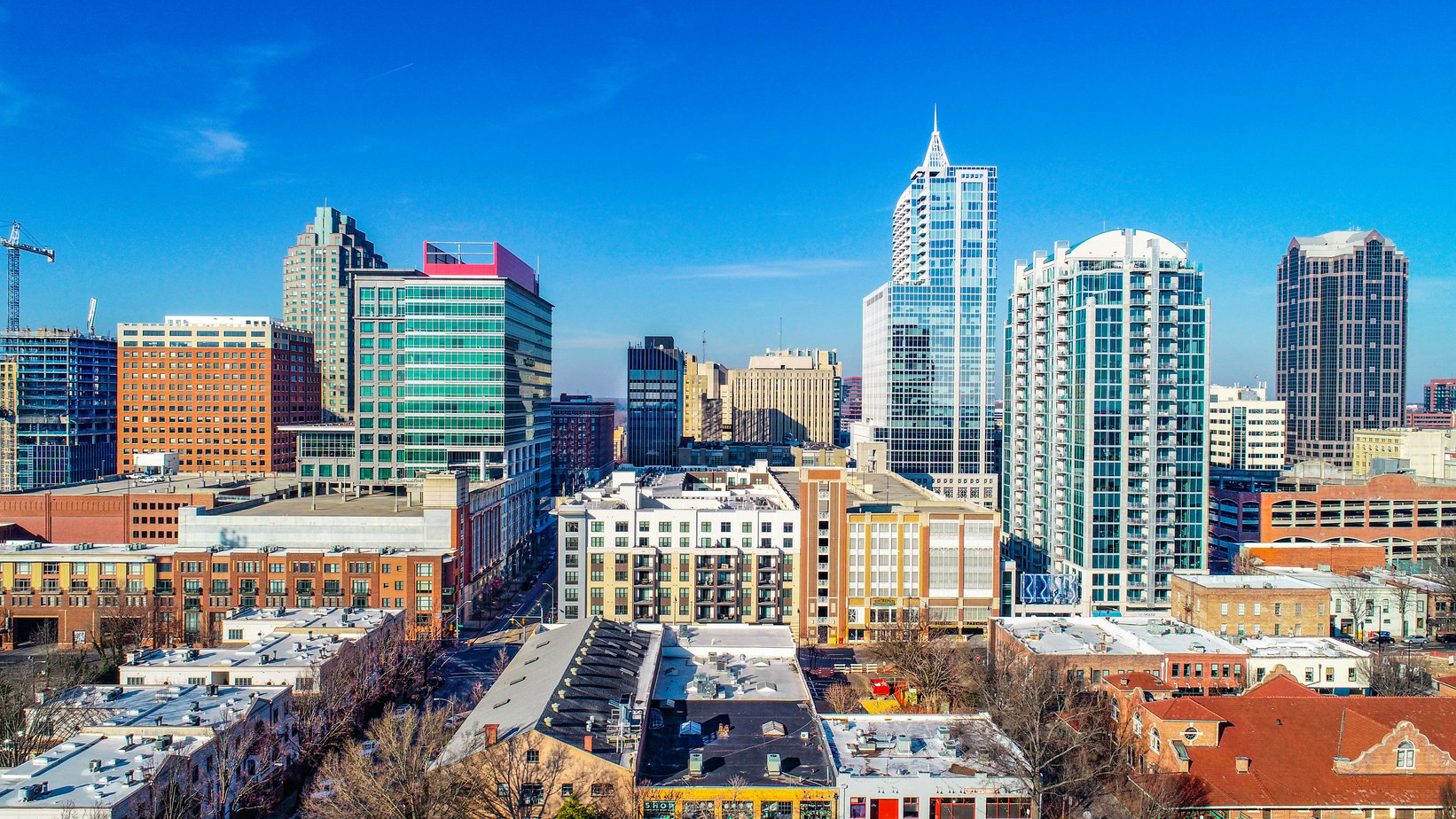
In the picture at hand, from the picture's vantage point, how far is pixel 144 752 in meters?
41.4

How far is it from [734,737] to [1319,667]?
3939 centimetres

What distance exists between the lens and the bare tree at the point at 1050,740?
4247cm

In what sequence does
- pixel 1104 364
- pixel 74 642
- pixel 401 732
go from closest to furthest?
pixel 401 732 → pixel 74 642 → pixel 1104 364

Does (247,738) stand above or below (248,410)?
below

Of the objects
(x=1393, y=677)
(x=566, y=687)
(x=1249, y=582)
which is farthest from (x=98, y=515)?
(x=1393, y=677)

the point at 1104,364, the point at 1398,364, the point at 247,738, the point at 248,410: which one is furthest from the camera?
the point at 1398,364

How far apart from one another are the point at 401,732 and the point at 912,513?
165 feet

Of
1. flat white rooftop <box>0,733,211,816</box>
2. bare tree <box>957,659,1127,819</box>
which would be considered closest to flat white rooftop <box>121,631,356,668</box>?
flat white rooftop <box>0,733,211,816</box>

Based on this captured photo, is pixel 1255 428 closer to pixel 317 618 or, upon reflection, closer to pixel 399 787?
pixel 317 618

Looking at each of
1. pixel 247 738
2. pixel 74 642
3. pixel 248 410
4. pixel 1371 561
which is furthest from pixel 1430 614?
pixel 248 410

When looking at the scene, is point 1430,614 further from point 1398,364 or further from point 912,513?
point 1398,364

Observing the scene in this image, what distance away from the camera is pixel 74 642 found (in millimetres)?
79625

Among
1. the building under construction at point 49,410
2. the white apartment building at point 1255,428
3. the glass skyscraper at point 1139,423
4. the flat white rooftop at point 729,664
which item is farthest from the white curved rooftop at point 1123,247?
the building under construction at point 49,410

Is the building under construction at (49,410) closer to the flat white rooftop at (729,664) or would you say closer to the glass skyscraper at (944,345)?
the glass skyscraper at (944,345)
